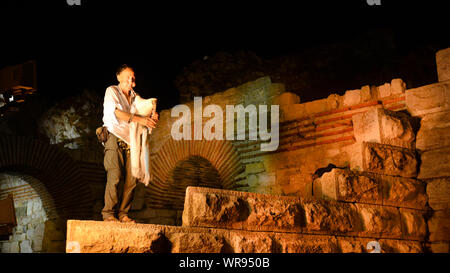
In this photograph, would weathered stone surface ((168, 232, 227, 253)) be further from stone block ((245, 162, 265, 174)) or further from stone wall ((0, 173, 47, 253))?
stone wall ((0, 173, 47, 253))

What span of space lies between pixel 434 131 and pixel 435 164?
39 cm

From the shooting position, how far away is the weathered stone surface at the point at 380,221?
14.8 ft

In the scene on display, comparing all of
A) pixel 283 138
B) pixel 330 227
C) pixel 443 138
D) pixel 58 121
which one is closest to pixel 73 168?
pixel 58 121

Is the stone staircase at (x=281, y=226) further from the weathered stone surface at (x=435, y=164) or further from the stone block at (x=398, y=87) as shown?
the stone block at (x=398, y=87)

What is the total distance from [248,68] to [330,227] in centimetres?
1001

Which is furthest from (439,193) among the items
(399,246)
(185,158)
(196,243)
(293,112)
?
(185,158)

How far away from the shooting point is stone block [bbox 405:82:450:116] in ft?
17.0

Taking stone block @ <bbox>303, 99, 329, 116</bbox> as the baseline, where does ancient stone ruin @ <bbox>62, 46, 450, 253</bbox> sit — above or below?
below

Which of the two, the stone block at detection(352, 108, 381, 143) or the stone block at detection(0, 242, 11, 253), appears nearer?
the stone block at detection(352, 108, 381, 143)

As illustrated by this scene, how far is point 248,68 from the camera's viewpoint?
13836 millimetres

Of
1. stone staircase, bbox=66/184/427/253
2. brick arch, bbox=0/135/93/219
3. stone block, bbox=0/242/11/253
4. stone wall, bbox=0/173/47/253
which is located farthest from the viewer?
stone block, bbox=0/242/11/253

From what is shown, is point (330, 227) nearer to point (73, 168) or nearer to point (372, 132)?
point (372, 132)

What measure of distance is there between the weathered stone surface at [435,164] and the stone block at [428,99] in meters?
0.52
